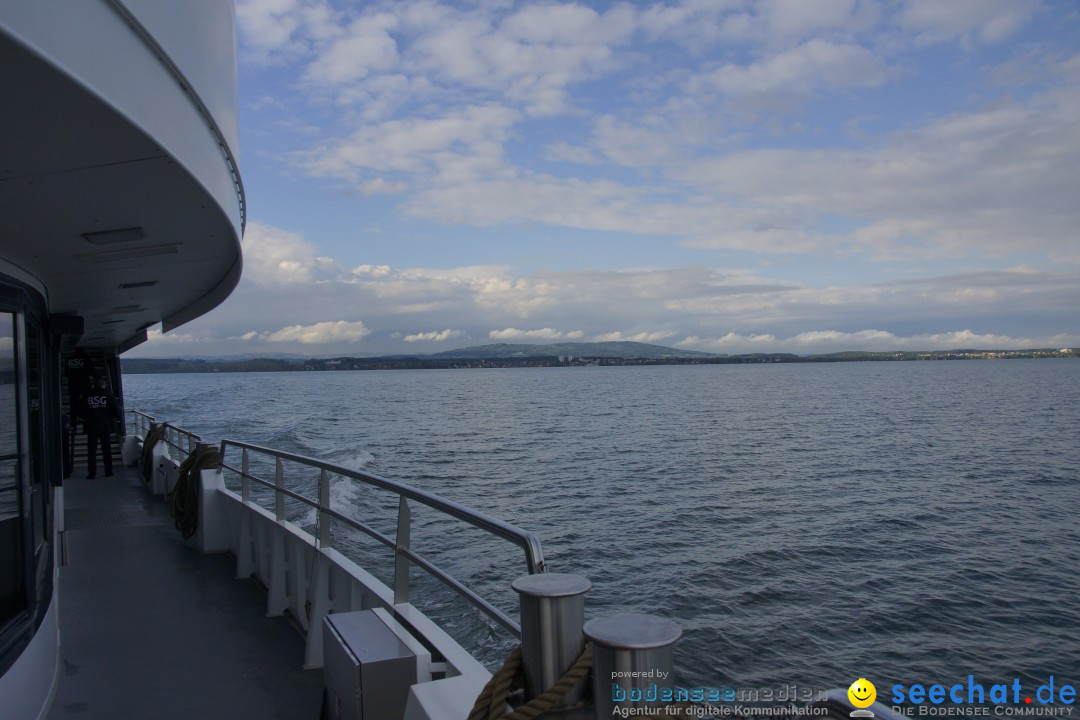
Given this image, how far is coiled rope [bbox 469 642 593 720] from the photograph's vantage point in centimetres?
174

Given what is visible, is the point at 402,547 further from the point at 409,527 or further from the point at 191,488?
the point at 191,488

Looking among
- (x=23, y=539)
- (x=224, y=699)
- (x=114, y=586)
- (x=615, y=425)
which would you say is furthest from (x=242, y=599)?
(x=615, y=425)

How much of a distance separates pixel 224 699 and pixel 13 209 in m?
2.63

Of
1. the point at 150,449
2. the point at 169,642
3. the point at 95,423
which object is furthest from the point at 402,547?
the point at 95,423

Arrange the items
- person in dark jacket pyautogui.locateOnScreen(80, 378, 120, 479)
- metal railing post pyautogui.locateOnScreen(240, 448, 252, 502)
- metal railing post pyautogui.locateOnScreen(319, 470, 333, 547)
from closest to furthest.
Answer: metal railing post pyautogui.locateOnScreen(319, 470, 333, 547)
metal railing post pyautogui.locateOnScreen(240, 448, 252, 502)
person in dark jacket pyautogui.locateOnScreen(80, 378, 120, 479)

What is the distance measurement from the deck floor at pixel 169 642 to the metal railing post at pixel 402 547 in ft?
2.61

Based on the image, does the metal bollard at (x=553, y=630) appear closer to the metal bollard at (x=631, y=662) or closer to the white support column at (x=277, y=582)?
the metal bollard at (x=631, y=662)

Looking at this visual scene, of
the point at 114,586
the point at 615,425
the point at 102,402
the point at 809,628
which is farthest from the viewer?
the point at 615,425

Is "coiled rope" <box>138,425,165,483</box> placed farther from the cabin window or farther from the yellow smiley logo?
the yellow smiley logo

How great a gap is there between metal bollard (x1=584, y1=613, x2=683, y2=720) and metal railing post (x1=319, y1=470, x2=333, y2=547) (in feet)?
10.4

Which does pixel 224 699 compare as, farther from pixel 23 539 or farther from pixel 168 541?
pixel 168 541

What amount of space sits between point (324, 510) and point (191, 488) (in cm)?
365

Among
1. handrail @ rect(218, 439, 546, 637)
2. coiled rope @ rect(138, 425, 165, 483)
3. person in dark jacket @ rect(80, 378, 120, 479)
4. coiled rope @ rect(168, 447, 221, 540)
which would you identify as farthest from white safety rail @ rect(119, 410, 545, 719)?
person in dark jacket @ rect(80, 378, 120, 479)

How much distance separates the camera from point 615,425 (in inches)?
1639
